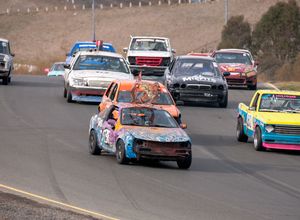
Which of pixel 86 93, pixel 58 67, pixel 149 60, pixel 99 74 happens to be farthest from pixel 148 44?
pixel 86 93

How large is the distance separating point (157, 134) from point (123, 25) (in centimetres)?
9221

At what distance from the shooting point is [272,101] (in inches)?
936

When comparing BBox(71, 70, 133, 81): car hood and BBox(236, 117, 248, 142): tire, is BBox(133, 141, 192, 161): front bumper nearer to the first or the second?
BBox(236, 117, 248, 142): tire

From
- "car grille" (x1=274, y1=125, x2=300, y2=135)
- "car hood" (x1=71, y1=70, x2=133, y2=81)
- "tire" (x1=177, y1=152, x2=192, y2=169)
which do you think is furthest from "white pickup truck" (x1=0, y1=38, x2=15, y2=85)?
"tire" (x1=177, y1=152, x2=192, y2=169)

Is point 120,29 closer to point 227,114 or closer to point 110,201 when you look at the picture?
point 227,114

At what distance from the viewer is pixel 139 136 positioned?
60.4 feet

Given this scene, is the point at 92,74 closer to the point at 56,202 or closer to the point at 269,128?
the point at 269,128

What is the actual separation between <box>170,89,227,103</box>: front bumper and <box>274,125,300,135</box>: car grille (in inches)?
380

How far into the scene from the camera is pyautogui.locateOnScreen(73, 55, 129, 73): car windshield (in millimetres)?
31453

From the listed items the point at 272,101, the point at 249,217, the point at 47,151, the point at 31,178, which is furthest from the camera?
the point at 272,101

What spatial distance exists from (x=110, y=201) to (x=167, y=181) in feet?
8.15

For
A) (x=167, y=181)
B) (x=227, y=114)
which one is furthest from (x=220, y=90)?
(x=167, y=181)

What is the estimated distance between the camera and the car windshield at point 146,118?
63.2 ft

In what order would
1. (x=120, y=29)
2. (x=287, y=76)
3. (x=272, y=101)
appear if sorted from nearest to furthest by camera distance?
(x=272, y=101) < (x=287, y=76) < (x=120, y=29)
